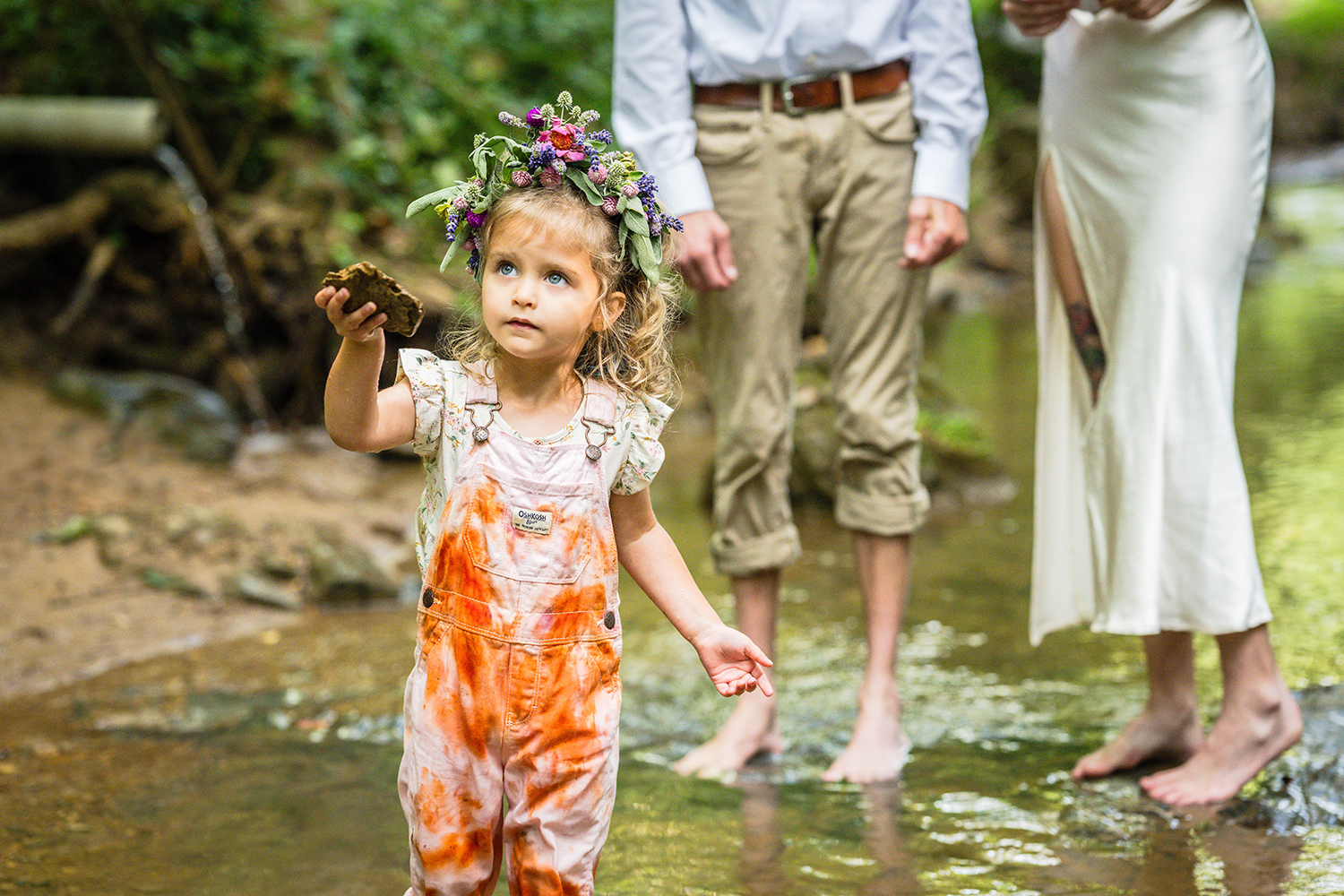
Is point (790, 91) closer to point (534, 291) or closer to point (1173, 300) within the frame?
point (1173, 300)

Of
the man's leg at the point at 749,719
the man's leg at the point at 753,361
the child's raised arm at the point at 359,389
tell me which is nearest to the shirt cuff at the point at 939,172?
the man's leg at the point at 753,361

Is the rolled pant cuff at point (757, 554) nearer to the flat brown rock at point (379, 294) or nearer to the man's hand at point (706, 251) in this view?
the man's hand at point (706, 251)

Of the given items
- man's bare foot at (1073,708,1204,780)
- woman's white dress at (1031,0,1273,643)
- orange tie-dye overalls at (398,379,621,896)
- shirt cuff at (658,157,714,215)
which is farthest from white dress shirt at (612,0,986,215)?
man's bare foot at (1073,708,1204,780)

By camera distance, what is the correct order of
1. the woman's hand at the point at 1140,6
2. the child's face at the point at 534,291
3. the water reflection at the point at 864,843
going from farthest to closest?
the woman's hand at the point at 1140,6 < the water reflection at the point at 864,843 < the child's face at the point at 534,291

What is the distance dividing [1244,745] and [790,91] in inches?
61.9

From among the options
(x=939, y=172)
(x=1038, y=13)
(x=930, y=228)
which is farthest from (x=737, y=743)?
(x=1038, y=13)

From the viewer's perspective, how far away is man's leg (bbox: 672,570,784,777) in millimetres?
2748

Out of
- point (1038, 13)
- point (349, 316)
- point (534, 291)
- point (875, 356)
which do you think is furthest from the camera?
point (875, 356)

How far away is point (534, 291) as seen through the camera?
182cm

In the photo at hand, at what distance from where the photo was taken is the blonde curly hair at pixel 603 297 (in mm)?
1868

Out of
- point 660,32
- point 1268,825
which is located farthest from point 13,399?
point 1268,825

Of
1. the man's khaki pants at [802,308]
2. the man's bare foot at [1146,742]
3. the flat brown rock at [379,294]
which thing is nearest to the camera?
the flat brown rock at [379,294]

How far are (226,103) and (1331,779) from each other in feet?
18.1

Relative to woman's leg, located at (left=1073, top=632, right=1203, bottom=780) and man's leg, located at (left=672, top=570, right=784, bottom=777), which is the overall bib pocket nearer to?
man's leg, located at (left=672, top=570, right=784, bottom=777)
